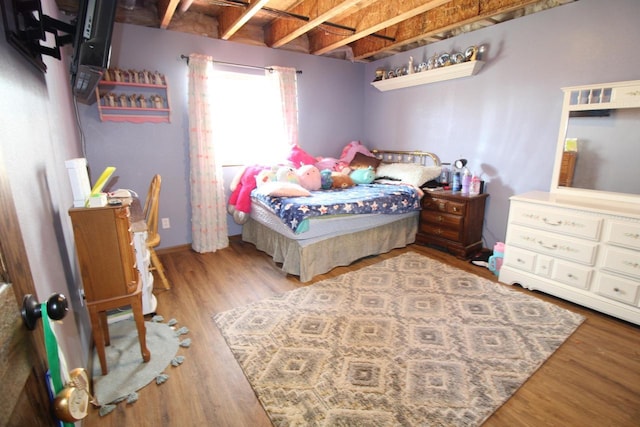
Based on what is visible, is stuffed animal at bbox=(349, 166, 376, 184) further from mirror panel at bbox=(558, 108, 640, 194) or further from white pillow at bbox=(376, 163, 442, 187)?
mirror panel at bbox=(558, 108, 640, 194)

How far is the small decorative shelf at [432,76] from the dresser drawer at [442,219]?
5.04 ft

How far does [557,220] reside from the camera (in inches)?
93.7

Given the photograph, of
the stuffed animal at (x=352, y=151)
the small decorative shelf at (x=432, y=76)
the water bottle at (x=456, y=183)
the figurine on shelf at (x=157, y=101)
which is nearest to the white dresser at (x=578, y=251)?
the water bottle at (x=456, y=183)

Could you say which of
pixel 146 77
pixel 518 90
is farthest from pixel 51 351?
pixel 518 90

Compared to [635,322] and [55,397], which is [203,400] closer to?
[55,397]

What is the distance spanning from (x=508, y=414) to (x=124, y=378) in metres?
1.97

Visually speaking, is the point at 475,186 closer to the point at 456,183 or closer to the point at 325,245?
the point at 456,183

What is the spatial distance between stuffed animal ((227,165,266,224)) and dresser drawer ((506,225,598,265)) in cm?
258

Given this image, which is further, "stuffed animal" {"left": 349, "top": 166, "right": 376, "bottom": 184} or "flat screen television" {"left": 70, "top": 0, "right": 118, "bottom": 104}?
"stuffed animal" {"left": 349, "top": 166, "right": 376, "bottom": 184}

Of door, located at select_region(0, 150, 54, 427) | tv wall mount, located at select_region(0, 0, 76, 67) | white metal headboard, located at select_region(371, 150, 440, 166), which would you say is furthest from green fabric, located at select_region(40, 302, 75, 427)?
white metal headboard, located at select_region(371, 150, 440, 166)

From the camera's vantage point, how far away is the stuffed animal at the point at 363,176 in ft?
12.7

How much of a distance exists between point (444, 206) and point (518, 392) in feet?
6.82

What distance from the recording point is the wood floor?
1.44 meters

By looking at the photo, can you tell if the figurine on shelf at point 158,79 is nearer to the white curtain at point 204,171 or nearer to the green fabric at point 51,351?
the white curtain at point 204,171
